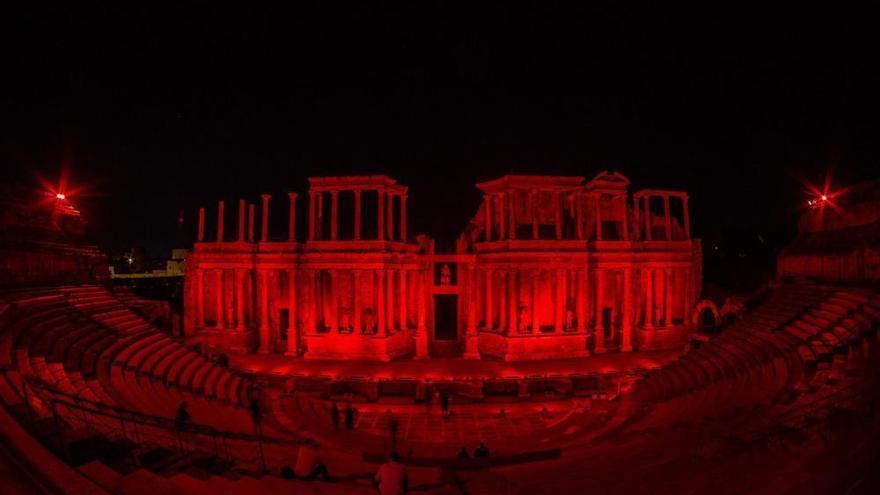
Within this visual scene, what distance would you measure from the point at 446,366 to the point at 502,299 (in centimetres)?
500

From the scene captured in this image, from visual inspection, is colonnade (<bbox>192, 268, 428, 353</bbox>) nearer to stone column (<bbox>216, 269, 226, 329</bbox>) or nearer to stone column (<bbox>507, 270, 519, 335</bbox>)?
stone column (<bbox>216, 269, 226, 329</bbox>)

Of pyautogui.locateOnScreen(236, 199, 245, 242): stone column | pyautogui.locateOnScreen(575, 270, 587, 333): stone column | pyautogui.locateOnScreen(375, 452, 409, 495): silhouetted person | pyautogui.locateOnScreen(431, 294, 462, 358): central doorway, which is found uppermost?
pyautogui.locateOnScreen(236, 199, 245, 242): stone column

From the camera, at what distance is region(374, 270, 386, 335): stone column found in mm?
26172

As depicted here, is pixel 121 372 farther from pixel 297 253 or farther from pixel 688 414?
pixel 688 414

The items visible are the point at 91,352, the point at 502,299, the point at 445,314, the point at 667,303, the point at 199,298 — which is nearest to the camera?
the point at 91,352

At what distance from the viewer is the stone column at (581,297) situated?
1062 inches

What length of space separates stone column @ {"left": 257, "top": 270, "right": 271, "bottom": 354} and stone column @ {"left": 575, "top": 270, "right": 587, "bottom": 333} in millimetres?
18074

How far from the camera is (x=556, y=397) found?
66.0ft

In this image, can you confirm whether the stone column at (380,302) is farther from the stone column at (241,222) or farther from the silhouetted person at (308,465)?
the silhouetted person at (308,465)

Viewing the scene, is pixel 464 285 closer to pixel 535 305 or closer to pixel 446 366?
pixel 535 305

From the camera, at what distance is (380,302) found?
26.3 meters

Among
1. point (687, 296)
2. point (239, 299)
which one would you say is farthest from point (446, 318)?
point (687, 296)

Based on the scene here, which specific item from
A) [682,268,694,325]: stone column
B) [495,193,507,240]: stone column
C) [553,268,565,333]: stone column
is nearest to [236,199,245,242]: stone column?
[495,193,507,240]: stone column

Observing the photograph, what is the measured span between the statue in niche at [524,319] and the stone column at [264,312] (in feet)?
48.0
